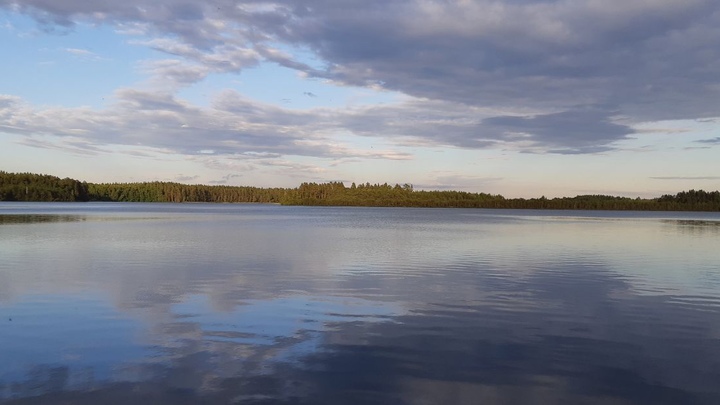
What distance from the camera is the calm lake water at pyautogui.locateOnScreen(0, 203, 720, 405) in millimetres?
8727

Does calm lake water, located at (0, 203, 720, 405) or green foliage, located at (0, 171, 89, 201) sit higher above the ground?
green foliage, located at (0, 171, 89, 201)

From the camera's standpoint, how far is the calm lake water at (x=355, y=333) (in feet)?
28.6

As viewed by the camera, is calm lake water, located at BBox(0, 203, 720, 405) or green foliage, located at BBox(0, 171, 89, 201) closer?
calm lake water, located at BBox(0, 203, 720, 405)

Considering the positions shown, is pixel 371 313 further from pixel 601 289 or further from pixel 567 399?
pixel 601 289

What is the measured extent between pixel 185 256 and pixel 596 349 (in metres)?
21.3

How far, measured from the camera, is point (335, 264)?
2531 centimetres

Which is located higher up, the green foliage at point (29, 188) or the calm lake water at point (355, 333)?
the green foliage at point (29, 188)

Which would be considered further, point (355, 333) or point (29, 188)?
point (29, 188)

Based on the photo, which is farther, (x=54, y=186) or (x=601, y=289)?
(x=54, y=186)

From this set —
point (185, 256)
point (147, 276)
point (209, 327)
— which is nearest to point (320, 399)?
point (209, 327)

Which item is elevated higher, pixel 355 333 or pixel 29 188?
pixel 29 188

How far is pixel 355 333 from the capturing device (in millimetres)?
12180

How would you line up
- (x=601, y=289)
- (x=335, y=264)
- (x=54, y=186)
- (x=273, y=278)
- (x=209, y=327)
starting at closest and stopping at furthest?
(x=209, y=327), (x=601, y=289), (x=273, y=278), (x=335, y=264), (x=54, y=186)

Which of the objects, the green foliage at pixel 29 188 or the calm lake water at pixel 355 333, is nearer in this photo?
the calm lake water at pixel 355 333
